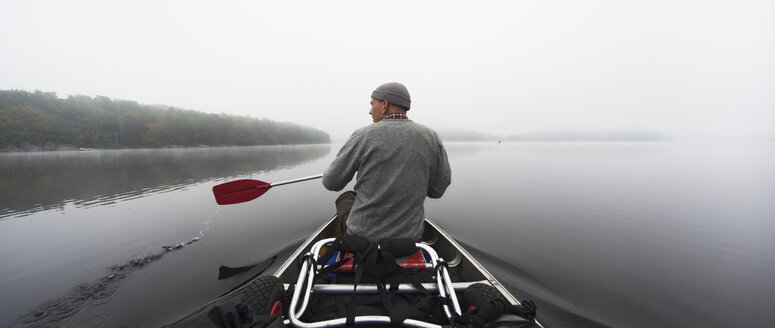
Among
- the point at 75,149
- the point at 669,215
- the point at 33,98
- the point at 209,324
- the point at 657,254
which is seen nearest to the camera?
the point at 209,324

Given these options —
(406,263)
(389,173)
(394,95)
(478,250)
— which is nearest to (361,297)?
(406,263)

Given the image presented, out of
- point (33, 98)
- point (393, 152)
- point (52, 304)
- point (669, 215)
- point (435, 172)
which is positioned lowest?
point (52, 304)

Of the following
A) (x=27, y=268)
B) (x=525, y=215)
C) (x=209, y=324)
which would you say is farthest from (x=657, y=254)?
(x=27, y=268)

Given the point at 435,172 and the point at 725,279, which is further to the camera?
the point at 725,279

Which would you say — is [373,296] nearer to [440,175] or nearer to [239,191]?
[440,175]

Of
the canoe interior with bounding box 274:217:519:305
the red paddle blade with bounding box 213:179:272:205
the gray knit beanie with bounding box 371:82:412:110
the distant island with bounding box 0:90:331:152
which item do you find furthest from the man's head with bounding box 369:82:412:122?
the distant island with bounding box 0:90:331:152

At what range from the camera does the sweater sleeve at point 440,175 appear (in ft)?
7.93

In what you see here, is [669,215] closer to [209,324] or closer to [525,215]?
[525,215]

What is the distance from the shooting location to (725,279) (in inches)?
187

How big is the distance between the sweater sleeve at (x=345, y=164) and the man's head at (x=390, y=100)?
0.44 metres

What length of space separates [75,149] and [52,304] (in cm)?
9447

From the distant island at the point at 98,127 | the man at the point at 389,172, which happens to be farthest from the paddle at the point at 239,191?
the distant island at the point at 98,127

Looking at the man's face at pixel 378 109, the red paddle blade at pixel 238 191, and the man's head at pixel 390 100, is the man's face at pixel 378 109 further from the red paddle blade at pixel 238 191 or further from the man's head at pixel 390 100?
the red paddle blade at pixel 238 191

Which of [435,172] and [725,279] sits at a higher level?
[435,172]
